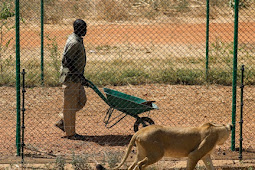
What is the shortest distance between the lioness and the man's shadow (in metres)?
1.75

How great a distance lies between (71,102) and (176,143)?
2.45 m

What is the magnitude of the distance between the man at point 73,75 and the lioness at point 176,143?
2.10 m

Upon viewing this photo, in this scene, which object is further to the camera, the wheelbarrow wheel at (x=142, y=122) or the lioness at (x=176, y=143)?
the wheelbarrow wheel at (x=142, y=122)

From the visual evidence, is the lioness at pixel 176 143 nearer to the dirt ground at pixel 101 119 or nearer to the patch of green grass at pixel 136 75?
the dirt ground at pixel 101 119

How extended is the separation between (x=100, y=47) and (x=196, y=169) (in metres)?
9.06

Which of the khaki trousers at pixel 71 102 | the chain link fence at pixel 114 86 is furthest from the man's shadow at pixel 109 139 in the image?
the khaki trousers at pixel 71 102

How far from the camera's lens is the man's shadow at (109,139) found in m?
8.05

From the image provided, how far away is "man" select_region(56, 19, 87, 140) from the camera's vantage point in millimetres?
8008

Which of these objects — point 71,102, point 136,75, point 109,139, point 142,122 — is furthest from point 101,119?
point 136,75

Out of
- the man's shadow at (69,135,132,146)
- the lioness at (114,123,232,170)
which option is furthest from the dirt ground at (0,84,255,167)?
the lioness at (114,123,232,170)

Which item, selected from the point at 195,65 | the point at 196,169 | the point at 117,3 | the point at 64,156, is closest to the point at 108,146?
the point at 64,156

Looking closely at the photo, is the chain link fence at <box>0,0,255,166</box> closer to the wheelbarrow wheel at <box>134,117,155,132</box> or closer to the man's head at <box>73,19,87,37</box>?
the wheelbarrow wheel at <box>134,117,155,132</box>

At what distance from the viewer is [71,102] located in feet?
26.9

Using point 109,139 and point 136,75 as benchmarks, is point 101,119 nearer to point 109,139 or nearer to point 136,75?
point 109,139
